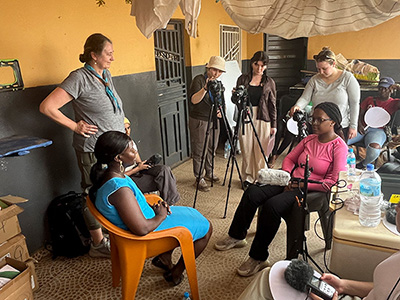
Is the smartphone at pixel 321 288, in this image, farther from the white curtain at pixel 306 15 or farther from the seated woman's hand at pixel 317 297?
the white curtain at pixel 306 15

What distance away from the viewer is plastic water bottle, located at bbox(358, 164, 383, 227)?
4.57 feet

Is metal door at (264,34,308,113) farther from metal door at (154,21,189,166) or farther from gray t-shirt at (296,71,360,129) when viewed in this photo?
gray t-shirt at (296,71,360,129)

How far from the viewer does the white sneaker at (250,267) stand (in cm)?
207

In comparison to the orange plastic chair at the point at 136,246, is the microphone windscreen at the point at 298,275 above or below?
above

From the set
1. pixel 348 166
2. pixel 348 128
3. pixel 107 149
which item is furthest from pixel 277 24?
pixel 348 128

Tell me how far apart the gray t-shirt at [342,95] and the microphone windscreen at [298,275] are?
1.90m

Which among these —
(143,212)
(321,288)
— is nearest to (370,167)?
(321,288)

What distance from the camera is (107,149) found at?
1.64 metres

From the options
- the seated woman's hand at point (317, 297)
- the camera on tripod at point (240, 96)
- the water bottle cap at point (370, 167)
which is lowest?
the seated woman's hand at point (317, 297)

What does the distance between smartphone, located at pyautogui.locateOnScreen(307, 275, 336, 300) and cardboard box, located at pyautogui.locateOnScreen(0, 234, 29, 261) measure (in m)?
1.62

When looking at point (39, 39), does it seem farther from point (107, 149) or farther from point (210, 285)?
point (210, 285)

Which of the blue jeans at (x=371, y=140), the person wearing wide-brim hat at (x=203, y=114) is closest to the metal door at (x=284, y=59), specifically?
the blue jeans at (x=371, y=140)

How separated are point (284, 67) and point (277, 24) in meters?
4.34

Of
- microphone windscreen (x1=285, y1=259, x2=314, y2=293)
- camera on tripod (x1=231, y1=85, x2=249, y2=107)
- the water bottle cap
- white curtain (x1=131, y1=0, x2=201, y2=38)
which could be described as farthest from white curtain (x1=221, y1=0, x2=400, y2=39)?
microphone windscreen (x1=285, y1=259, x2=314, y2=293)
